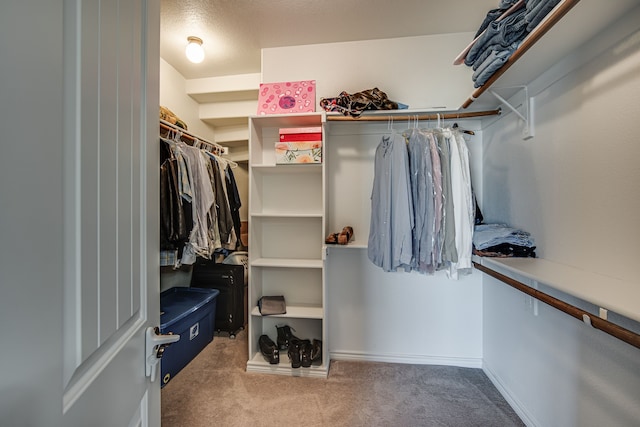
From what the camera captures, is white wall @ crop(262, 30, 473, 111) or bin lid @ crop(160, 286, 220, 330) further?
white wall @ crop(262, 30, 473, 111)

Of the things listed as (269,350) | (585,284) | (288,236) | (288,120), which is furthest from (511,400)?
(288,120)

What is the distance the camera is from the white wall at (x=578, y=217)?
38.0 inches

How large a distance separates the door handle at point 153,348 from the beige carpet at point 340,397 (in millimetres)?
1170

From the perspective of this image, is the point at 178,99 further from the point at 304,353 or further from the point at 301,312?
the point at 304,353

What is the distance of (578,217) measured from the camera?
1.17 metres

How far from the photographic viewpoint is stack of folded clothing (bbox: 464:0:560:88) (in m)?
1.02

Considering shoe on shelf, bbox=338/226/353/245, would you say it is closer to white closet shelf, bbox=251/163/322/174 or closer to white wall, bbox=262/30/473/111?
white closet shelf, bbox=251/163/322/174

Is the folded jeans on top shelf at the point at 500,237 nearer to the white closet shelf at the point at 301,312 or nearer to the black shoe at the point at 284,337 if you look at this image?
the white closet shelf at the point at 301,312

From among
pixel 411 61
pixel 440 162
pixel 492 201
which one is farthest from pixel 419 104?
pixel 492 201

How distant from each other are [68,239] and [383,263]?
58.0 inches

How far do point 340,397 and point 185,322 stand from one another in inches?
49.5

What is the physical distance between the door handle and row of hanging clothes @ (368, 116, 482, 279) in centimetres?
123

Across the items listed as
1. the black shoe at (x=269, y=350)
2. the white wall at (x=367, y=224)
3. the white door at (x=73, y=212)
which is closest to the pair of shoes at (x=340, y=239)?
the white wall at (x=367, y=224)

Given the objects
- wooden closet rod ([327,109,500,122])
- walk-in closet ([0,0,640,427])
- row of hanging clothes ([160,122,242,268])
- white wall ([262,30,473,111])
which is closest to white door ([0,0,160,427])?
walk-in closet ([0,0,640,427])
